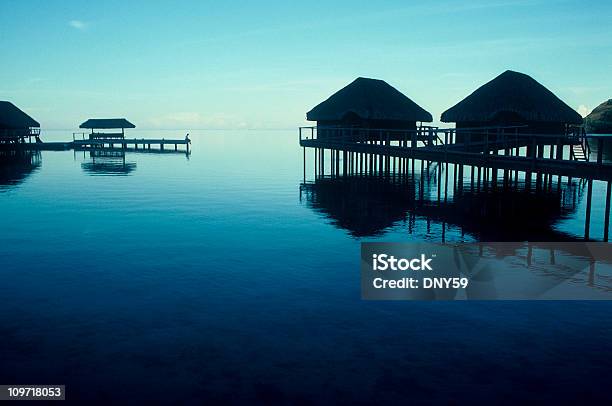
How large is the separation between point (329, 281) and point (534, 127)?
85.6 ft

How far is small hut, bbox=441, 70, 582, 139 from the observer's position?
32.3 metres

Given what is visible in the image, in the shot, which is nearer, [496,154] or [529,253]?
[529,253]

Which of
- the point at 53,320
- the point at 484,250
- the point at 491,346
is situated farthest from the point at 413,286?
the point at 53,320

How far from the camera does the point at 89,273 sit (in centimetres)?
1273

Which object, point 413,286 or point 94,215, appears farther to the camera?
point 94,215

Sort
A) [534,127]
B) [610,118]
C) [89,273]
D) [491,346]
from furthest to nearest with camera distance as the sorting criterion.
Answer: [610,118]
[534,127]
[89,273]
[491,346]

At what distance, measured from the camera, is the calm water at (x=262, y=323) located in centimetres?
727

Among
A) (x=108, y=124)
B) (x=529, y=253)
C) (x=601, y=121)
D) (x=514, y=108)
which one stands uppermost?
(x=601, y=121)

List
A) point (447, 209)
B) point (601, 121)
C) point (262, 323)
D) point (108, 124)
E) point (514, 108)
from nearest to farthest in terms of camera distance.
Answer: point (262, 323) < point (447, 209) < point (514, 108) < point (108, 124) < point (601, 121)

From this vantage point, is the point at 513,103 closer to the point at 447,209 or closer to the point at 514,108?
the point at 514,108

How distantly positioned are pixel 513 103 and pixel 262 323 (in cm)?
2741

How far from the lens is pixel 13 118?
6794cm

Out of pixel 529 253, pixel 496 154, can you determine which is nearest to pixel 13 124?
pixel 496 154

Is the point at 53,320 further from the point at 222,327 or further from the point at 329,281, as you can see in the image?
the point at 329,281
